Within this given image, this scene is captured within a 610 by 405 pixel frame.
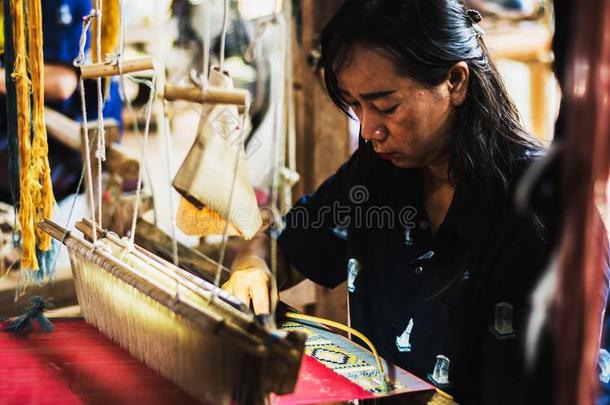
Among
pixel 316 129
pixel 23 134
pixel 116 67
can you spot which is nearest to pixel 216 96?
pixel 116 67

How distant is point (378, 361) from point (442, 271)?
0.32 m

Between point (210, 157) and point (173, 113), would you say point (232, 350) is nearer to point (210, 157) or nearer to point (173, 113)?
point (210, 157)

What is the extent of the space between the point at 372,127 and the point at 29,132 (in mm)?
737

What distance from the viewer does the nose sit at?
5.12 feet

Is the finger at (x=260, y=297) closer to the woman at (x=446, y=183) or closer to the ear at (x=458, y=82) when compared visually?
the woman at (x=446, y=183)

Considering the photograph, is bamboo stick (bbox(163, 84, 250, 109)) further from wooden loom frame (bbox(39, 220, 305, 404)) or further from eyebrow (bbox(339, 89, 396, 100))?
eyebrow (bbox(339, 89, 396, 100))

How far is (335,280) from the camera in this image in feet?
6.85

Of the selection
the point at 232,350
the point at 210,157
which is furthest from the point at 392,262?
the point at 232,350

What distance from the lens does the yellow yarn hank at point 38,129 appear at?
1545mm

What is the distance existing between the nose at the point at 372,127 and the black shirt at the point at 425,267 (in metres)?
0.21

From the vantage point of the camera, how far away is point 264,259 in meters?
1.90

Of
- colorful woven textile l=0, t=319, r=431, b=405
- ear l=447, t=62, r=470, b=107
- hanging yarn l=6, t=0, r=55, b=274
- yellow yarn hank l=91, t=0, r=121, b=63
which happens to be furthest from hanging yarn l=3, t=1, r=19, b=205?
ear l=447, t=62, r=470, b=107

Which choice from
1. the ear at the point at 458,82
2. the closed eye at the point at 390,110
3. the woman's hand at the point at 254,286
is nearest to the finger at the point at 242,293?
the woman's hand at the point at 254,286

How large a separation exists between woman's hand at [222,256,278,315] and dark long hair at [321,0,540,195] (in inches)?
19.0
